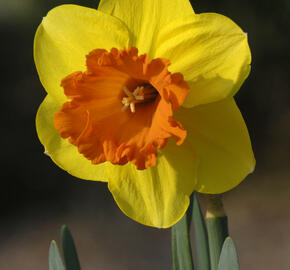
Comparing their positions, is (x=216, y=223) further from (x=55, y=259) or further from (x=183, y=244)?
(x=55, y=259)

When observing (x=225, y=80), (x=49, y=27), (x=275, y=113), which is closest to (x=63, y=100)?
(x=49, y=27)

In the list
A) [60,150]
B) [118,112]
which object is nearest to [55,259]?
[60,150]

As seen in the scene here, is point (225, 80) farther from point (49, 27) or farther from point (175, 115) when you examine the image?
point (49, 27)

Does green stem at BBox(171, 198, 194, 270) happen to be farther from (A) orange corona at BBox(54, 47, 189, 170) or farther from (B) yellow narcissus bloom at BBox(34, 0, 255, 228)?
(A) orange corona at BBox(54, 47, 189, 170)

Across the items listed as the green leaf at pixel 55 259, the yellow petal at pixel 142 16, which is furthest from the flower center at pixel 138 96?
the green leaf at pixel 55 259

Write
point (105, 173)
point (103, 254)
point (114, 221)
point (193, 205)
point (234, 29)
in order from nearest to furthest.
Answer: point (234, 29)
point (105, 173)
point (193, 205)
point (103, 254)
point (114, 221)

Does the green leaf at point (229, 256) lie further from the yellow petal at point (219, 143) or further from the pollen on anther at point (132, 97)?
the pollen on anther at point (132, 97)

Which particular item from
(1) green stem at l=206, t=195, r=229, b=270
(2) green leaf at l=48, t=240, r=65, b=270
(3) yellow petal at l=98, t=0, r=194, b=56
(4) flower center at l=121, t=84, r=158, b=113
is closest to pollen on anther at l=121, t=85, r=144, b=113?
(4) flower center at l=121, t=84, r=158, b=113
